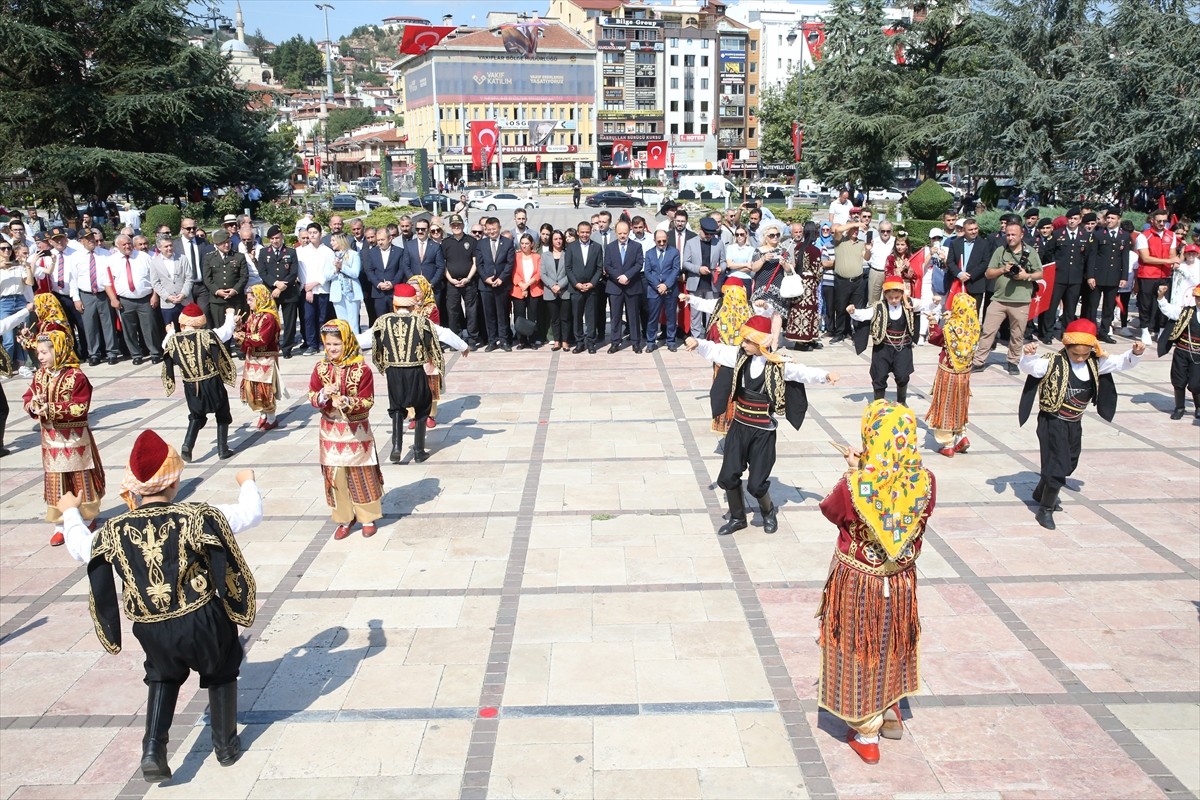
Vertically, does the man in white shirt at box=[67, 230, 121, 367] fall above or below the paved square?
above

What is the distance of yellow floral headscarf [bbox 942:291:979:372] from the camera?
9.91 m

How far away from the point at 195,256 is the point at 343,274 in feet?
7.82

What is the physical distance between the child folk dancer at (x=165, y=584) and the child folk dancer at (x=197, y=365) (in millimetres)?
5304

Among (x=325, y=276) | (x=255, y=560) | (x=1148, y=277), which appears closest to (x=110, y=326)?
(x=325, y=276)

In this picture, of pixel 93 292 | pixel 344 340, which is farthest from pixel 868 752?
pixel 93 292

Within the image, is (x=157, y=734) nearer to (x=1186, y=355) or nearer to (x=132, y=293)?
(x=1186, y=355)

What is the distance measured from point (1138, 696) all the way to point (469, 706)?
4.04 metres

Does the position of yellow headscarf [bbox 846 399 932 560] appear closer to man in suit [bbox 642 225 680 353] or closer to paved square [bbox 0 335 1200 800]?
paved square [bbox 0 335 1200 800]

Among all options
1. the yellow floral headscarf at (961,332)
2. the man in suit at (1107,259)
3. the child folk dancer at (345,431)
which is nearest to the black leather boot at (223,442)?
the child folk dancer at (345,431)

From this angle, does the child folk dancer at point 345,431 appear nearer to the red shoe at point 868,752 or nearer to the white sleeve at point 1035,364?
the red shoe at point 868,752

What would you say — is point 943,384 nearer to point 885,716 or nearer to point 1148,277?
point 885,716

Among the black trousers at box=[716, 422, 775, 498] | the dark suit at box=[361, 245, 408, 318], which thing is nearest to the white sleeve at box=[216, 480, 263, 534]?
the black trousers at box=[716, 422, 775, 498]

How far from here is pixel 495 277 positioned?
50.7 feet

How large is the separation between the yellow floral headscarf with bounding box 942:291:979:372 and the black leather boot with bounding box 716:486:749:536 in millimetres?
3216
